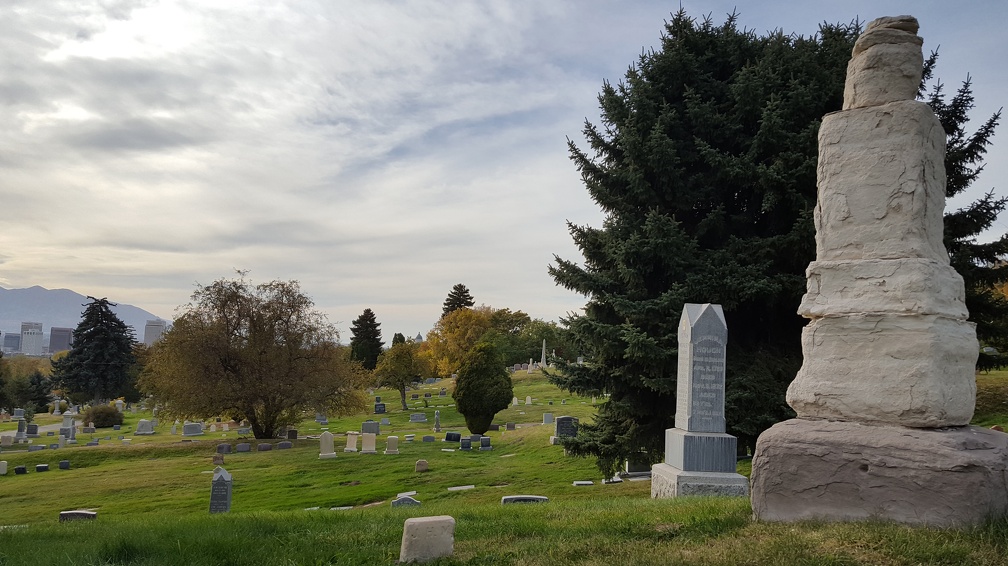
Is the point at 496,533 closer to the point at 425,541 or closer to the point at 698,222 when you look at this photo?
the point at 425,541

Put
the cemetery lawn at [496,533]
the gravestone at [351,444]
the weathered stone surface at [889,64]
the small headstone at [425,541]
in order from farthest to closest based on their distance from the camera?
the gravestone at [351,444], the weathered stone surface at [889,64], the small headstone at [425,541], the cemetery lawn at [496,533]

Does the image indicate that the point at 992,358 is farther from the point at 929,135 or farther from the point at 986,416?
the point at 929,135

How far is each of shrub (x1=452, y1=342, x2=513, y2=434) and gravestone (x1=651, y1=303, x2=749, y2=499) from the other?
58.8ft

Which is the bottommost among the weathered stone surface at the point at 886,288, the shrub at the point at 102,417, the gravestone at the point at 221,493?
the shrub at the point at 102,417

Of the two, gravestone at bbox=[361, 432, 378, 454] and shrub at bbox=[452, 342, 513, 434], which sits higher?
shrub at bbox=[452, 342, 513, 434]

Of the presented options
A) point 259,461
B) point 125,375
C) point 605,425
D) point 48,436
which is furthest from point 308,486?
point 125,375

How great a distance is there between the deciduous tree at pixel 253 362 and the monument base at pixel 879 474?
80.4 feet

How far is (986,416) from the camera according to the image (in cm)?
1591

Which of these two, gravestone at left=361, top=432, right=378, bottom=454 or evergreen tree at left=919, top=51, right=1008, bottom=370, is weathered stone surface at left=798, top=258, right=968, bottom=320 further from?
gravestone at left=361, top=432, right=378, bottom=454

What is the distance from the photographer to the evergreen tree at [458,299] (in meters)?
76.2

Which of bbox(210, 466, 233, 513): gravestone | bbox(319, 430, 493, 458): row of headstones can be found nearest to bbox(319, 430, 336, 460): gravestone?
bbox(319, 430, 493, 458): row of headstones

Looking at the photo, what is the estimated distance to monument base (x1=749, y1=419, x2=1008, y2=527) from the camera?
4.07 meters

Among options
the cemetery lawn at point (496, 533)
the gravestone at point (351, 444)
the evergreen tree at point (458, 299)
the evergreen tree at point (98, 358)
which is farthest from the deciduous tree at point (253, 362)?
the evergreen tree at point (458, 299)

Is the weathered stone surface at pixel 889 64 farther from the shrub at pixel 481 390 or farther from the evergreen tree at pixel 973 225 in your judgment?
the shrub at pixel 481 390
